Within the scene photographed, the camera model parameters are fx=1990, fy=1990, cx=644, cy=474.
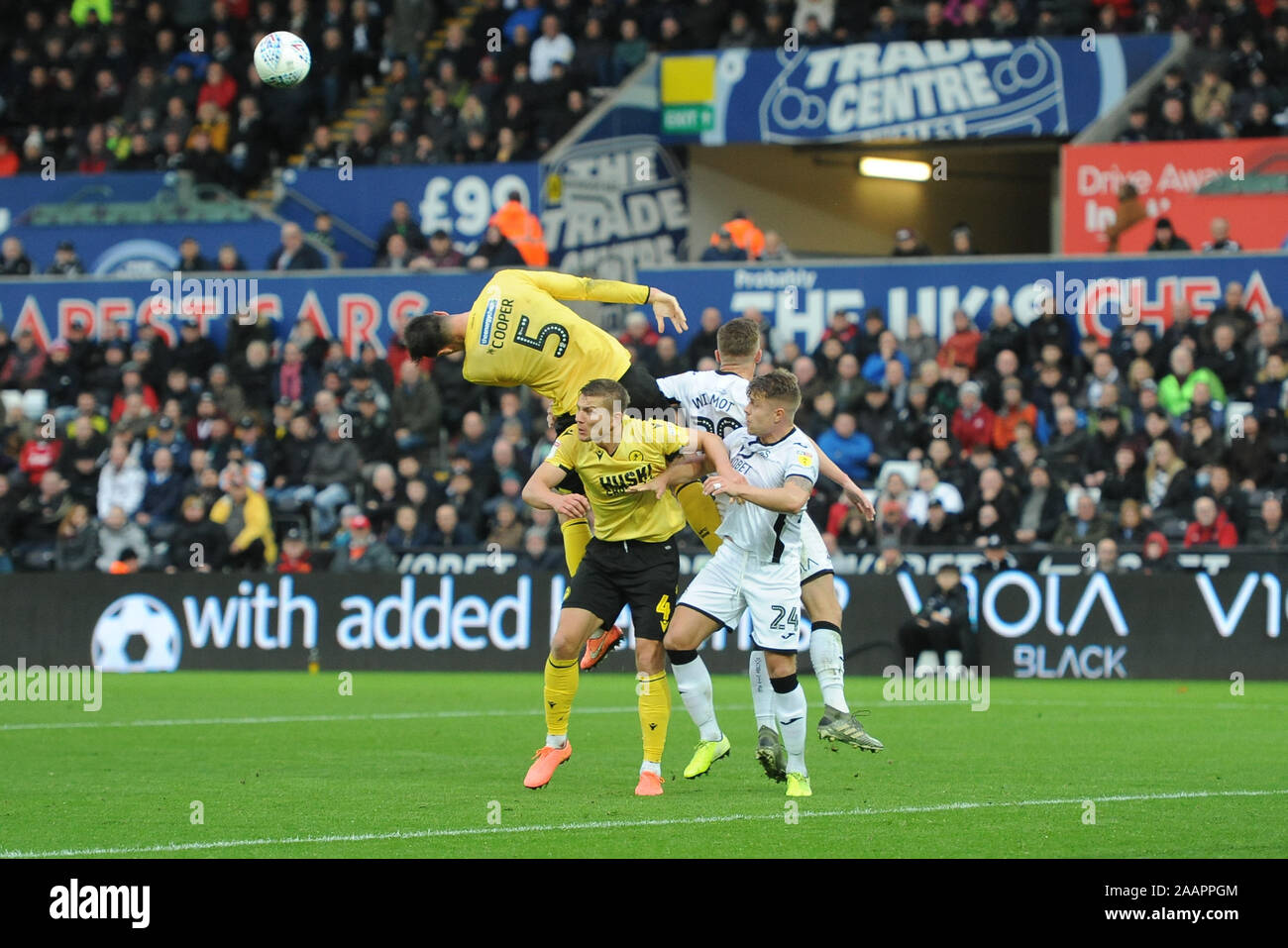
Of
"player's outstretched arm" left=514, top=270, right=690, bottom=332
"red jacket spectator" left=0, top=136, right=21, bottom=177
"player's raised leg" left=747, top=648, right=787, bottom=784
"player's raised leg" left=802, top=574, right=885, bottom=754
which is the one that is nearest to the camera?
"player's raised leg" left=747, top=648, right=787, bottom=784

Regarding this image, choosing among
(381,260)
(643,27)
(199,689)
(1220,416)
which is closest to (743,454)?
(199,689)

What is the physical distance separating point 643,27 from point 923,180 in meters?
4.86

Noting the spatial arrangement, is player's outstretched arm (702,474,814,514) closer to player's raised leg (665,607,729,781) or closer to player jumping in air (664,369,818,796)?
player jumping in air (664,369,818,796)

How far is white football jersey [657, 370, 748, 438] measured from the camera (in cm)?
1067

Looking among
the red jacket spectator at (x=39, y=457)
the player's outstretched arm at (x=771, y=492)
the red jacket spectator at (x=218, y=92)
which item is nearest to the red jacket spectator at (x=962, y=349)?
the red jacket spectator at (x=39, y=457)

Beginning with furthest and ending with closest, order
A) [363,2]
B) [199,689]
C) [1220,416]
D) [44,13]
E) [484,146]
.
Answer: [44,13], [363,2], [484,146], [1220,416], [199,689]

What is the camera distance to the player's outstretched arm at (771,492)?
9.30m

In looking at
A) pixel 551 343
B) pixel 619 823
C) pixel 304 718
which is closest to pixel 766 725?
pixel 619 823

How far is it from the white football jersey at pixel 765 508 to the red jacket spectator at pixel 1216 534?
9.26 meters

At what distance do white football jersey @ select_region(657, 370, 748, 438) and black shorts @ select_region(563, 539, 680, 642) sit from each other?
2.74 feet

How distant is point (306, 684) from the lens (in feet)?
58.7

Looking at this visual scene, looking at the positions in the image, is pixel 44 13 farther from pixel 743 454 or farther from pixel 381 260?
pixel 743 454

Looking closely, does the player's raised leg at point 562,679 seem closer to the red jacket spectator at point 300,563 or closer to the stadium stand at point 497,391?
the stadium stand at point 497,391

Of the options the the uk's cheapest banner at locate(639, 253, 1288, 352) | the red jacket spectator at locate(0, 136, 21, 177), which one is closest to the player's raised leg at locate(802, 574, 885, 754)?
the the uk's cheapest banner at locate(639, 253, 1288, 352)
